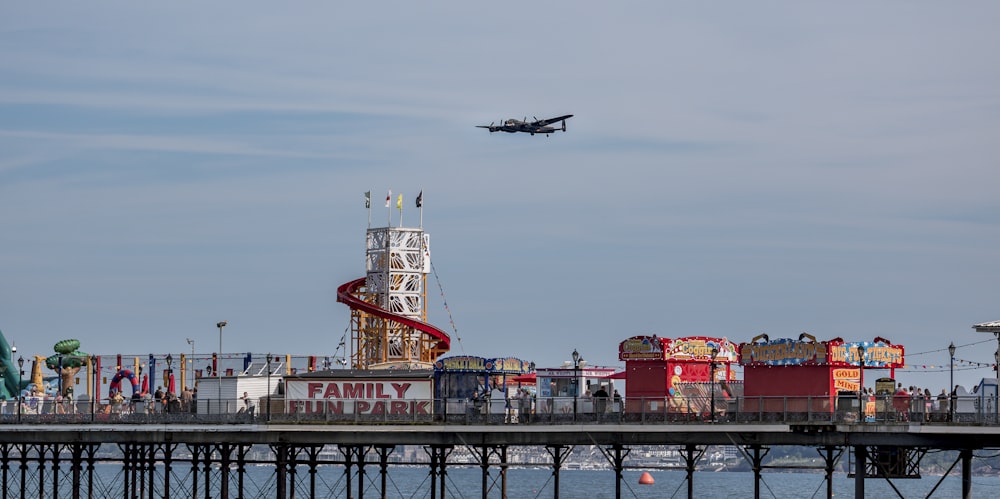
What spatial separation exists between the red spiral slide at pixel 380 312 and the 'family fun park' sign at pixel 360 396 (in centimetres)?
4345

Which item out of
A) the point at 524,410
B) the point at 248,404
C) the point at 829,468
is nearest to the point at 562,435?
the point at 524,410

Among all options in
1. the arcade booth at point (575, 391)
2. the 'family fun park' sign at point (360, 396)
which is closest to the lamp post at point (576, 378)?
the arcade booth at point (575, 391)

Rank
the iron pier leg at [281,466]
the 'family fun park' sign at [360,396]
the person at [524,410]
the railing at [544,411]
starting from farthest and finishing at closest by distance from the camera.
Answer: the iron pier leg at [281,466], the 'family fun park' sign at [360,396], the person at [524,410], the railing at [544,411]

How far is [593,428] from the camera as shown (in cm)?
6738

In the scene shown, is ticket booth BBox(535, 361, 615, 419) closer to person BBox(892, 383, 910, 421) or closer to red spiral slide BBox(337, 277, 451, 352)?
person BBox(892, 383, 910, 421)

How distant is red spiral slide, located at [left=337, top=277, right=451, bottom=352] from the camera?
4609 inches

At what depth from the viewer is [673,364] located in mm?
71750

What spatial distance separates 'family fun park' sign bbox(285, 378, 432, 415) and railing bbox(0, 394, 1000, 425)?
4cm

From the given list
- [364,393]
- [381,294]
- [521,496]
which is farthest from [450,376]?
[521,496]

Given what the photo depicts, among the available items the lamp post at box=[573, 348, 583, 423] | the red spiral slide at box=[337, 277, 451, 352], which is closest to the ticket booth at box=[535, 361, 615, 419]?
the lamp post at box=[573, 348, 583, 423]

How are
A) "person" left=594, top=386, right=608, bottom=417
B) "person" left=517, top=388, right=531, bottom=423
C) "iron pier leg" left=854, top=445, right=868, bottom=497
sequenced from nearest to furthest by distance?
"iron pier leg" left=854, top=445, right=868, bottom=497 < "person" left=594, top=386, right=608, bottom=417 < "person" left=517, top=388, right=531, bottom=423

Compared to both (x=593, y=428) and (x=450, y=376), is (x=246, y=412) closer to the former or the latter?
(x=450, y=376)

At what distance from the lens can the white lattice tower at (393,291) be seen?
4705 inches

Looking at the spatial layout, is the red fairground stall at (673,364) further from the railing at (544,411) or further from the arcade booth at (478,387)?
the arcade booth at (478,387)
